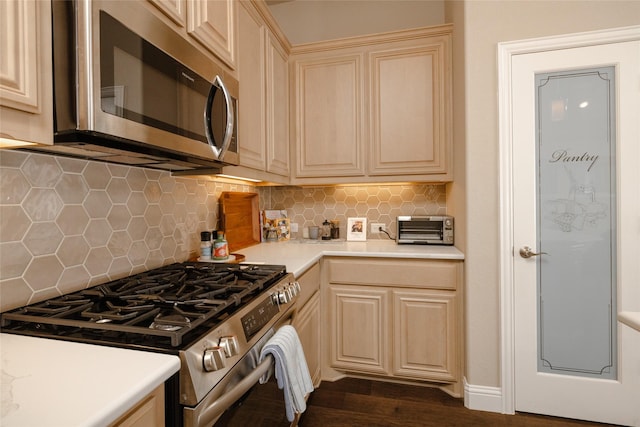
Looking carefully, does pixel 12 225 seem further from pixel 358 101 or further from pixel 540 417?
pixel 540 417

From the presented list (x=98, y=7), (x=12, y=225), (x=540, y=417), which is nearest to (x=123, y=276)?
(x=12, y=225)

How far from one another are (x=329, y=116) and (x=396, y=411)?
6.64 feet

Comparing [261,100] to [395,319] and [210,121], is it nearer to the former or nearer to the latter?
[210,121]

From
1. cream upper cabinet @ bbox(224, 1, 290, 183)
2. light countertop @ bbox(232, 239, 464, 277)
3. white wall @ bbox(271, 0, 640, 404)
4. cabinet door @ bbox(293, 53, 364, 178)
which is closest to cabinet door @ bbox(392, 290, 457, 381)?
white wall @ bbox(271, 0, 640, 404)

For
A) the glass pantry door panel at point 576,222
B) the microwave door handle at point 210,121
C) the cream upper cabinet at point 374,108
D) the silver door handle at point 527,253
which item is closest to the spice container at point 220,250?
the microwave door handle at point 210,121

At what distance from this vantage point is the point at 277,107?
88.7 inches

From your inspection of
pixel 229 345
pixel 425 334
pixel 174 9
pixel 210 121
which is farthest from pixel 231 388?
pixel 425 334

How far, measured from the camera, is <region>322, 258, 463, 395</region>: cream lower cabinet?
80.1 inches

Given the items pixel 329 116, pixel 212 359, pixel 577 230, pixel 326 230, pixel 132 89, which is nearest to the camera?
pixel 212 359

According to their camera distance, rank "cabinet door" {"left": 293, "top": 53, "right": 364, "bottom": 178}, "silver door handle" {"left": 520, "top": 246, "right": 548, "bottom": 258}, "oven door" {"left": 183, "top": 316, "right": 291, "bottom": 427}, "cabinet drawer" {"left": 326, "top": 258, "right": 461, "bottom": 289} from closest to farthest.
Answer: "oven door" {"left": 183, "top": 316, "right": 291, "bottom": 427} < "silver door handle" {"left": 520, "top": 246, "right": 548, "bottom": 258} < "cabinet drawer" {"left": 326, "top": 258, "right": 461, "bottom": 289} < "cabinet door" {"left": 293, "top": 53, "right": 364, "bottom": 178}

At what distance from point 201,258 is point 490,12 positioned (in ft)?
7.21

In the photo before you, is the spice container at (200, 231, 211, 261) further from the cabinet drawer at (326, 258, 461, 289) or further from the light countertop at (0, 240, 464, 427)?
the light countertop at (0, 240, 464, 427)

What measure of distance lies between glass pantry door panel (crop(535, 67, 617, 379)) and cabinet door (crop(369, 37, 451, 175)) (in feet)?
1.99

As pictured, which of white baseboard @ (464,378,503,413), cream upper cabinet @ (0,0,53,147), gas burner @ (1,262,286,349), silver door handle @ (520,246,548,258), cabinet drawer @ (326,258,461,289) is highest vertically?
cream upper cabinet @ (0,0,53,147)
